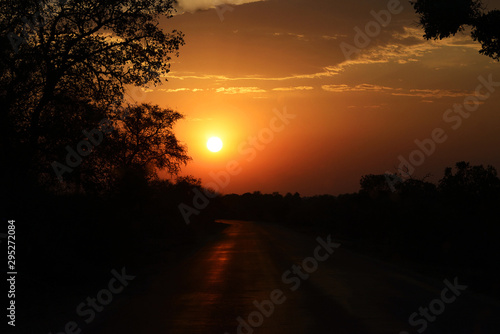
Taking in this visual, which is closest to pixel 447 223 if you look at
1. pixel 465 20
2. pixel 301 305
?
pixel 465 20

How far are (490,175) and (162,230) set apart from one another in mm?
24611

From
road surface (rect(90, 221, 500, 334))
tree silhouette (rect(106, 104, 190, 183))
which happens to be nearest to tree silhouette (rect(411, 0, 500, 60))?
road surface (rect(90, 221, 500, 334))

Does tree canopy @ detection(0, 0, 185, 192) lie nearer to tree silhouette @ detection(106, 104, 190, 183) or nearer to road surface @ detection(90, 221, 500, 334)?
road surface @ detection(90, 221, 500, 334)

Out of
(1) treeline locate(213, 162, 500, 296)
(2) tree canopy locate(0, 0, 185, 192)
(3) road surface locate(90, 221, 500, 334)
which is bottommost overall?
(1) treeline locate(213, 162, 500, 296)

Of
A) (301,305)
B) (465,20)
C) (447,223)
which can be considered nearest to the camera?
(301,305)

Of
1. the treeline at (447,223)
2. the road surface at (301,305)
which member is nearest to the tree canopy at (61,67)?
the road surface at (301,305)

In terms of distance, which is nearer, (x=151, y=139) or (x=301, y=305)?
(x=301, y=305)

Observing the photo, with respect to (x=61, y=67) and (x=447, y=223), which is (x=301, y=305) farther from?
(x=447, y=223)

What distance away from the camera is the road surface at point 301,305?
9466 mm

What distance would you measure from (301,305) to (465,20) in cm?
1161

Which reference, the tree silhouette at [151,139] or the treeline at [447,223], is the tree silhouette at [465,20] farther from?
the tree silhouette at [151,139]

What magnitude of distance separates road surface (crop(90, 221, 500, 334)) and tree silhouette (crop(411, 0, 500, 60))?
7952mm

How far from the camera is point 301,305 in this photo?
11750 millimetres

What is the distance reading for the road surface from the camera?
31.1 ft
